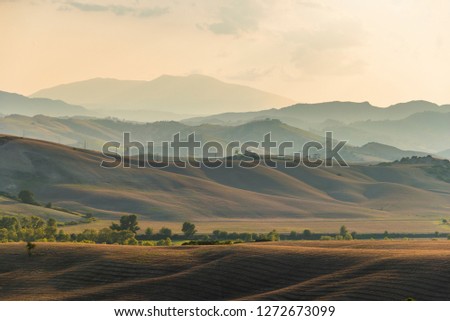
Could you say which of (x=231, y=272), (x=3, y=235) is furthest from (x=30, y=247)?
(x=3, y=235)

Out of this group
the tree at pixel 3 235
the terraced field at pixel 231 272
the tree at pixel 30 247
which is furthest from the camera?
the tree at pixel 3 235

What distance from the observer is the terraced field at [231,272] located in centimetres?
7462

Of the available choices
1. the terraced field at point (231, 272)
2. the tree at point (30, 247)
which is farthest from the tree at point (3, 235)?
the tree at point (30, 247)

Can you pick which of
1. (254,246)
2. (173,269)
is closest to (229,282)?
(173,269)

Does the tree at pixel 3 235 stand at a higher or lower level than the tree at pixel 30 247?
higher

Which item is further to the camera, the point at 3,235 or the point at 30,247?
the point at 3,235

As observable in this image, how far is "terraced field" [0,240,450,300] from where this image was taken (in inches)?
2938

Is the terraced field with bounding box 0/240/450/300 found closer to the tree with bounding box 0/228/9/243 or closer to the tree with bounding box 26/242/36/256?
the tree with bounding box 26/242/36/256

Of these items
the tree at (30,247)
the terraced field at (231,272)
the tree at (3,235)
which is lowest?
the terraced field at (231,272)

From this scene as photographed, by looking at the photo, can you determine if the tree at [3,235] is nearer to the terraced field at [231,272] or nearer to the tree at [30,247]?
the terraced field at [231,272]

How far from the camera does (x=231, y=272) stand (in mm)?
86188

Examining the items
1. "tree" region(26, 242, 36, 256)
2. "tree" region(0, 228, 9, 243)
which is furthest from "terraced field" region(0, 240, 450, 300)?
"tree" region(0, 228, 9, 243)

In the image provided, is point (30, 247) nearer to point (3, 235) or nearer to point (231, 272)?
point (231, 272)

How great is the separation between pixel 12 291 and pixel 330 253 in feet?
113
